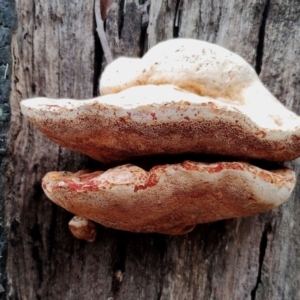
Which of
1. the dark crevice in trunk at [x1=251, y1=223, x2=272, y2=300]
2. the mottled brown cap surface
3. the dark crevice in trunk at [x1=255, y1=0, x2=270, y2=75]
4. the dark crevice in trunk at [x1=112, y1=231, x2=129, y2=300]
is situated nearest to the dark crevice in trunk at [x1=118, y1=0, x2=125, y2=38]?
the dark crevice in trunk at [x1=255, y1=0, x2=270, y2=75]

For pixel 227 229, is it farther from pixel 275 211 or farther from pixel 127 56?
pixel 127 56

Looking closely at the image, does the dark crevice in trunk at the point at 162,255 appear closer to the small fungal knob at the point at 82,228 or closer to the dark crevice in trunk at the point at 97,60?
the small fungal knob at the point at 82,228

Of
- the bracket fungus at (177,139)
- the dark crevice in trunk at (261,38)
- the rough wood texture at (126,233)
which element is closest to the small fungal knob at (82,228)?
the rough wood texture at (126,233)

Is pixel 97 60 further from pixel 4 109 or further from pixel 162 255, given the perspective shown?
pixel 162 255

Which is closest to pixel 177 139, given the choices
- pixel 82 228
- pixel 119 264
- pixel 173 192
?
pixel 173 192

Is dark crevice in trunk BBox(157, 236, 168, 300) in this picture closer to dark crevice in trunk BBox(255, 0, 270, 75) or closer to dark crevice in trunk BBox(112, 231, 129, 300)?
dark crevice in trunk BBox(112, 231, 129, 300)

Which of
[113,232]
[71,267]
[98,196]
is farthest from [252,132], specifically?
[71,267]

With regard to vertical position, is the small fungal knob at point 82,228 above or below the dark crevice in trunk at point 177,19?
below
